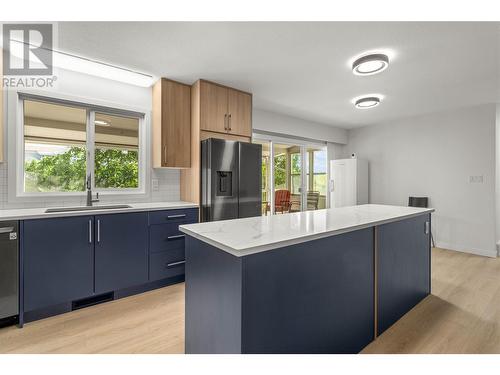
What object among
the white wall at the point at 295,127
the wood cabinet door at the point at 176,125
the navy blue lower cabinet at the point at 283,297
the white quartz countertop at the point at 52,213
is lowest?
the navy blue lower cabinet at the point at 283,297

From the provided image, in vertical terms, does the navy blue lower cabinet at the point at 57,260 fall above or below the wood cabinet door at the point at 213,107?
below

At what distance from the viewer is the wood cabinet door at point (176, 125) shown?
117 inches

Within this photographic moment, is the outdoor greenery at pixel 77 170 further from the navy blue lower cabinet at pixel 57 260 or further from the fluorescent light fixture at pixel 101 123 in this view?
the navy blue lower cabinet at pixel 57 260

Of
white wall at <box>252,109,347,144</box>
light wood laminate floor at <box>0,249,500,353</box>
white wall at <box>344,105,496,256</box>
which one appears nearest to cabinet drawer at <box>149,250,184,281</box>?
light wood laminate floor at <box>0,249,500,353</box>

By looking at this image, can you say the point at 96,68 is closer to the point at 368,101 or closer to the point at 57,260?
the point at 57,260

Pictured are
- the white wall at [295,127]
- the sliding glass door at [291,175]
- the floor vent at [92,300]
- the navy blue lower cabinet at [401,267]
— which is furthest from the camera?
the sliding glass door at [291,175]

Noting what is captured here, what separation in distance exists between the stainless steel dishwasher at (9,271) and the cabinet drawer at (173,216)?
3.47ft

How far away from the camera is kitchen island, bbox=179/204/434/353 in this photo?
43.0 inches

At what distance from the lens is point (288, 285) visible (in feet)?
3.97

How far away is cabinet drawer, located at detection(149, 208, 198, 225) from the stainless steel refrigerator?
130 millimetres

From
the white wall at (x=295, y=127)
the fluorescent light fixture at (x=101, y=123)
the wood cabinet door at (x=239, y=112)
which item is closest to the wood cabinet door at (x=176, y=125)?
the wood cabinet door at (x=239, y=112)

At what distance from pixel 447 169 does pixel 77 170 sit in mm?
5731
